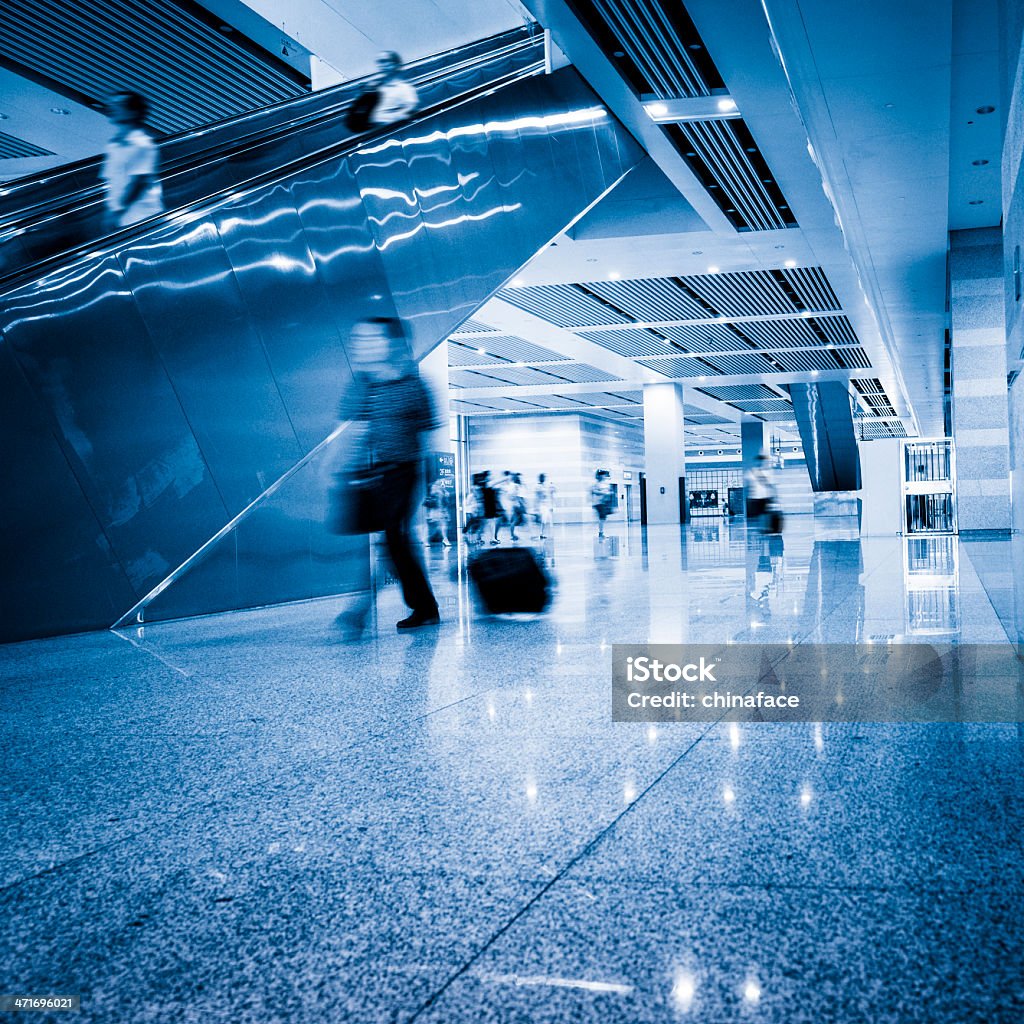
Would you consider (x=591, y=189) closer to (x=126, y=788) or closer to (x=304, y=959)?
(x=126, y=788)

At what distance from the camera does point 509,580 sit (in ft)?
25.1

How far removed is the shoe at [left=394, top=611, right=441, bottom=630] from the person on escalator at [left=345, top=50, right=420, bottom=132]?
6.72 meters

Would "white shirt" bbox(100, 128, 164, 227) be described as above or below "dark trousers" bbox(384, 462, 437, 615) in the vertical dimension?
above

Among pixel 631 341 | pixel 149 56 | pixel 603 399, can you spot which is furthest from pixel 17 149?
pixel 603 399

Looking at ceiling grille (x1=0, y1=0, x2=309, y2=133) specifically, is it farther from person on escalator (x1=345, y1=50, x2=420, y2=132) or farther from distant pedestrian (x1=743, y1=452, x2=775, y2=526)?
distant pedestrian (x1=743, y1=452, x2=775, y2=526)

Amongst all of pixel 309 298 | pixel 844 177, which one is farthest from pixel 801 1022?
pixel 844 177

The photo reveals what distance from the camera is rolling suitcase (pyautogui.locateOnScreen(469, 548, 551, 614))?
7645 millimetres

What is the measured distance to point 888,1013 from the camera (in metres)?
1.45

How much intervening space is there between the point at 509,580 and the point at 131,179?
4.85 m

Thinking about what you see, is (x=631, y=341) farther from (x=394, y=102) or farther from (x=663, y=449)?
(x=394, y=102)

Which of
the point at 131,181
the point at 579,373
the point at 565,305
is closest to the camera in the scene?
the point at 131,181

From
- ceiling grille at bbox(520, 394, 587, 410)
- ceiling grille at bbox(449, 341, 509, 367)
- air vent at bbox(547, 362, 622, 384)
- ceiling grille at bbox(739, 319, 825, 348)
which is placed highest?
ceiling grille at bbox(739, 319, 825, 348)

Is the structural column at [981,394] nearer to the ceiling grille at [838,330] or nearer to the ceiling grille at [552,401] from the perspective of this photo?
the ceiling grille at [838,330]

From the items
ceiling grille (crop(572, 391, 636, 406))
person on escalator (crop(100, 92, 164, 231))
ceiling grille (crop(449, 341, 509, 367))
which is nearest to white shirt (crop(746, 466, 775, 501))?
ceiling grille (crop(449, 341, 509, 367))
